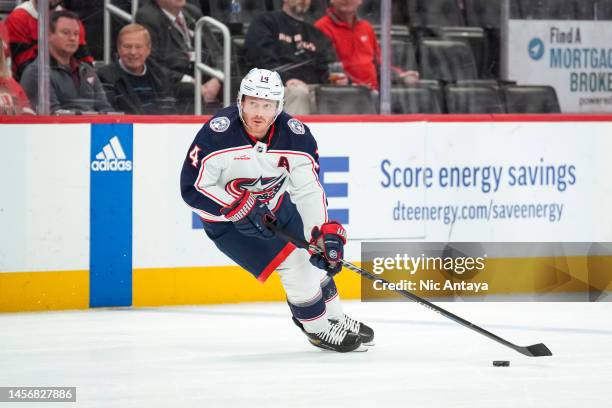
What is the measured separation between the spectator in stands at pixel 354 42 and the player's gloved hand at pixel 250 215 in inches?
79.8

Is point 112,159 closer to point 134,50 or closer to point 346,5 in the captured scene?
point 134,50

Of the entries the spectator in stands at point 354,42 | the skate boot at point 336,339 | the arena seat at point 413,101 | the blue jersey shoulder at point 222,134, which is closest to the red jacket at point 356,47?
the spectator in stands at point 354,42

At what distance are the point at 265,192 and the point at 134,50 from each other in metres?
1.57

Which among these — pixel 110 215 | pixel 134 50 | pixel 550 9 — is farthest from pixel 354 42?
pixel 110 215

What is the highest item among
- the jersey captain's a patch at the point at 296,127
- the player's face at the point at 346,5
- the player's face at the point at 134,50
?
the player's face at the point at 346,5

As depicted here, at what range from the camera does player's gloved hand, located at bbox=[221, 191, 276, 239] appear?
4.74 m

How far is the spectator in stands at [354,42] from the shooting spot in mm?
6629

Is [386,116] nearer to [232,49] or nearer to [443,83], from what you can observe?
[443,83]

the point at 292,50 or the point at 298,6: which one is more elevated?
the point at 298,6

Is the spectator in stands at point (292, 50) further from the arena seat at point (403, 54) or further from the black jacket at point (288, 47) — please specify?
the arena seat at point (403, 54)

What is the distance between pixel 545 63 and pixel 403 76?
83cm

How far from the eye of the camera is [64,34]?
6.08 m

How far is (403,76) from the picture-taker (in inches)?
266

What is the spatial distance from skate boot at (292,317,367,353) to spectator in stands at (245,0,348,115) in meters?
1.79
